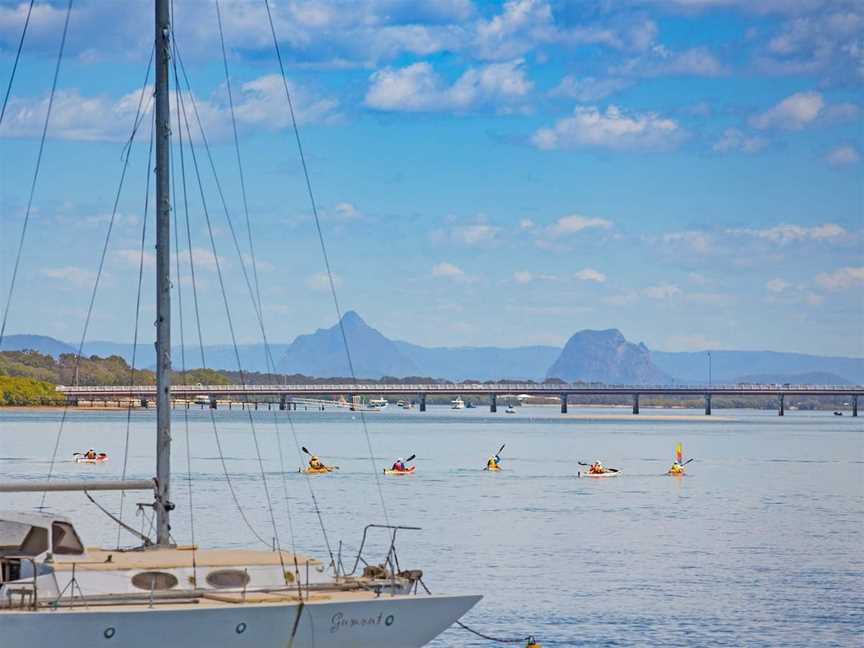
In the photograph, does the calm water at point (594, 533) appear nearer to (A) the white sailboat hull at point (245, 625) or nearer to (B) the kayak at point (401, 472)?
(B) the kayak at point (401, 472)

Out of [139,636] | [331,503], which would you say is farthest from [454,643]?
[331,503]

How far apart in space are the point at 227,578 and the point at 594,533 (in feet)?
137

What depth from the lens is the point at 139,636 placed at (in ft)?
97.8

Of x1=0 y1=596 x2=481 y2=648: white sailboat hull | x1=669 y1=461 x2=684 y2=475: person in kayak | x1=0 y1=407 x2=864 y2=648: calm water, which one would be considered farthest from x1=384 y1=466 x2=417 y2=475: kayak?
x1=0 y1=596 x2=481 y2=648: white sailboat hull

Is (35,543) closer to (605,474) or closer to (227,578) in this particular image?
(227,578)

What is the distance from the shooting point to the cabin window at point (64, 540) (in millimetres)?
32219

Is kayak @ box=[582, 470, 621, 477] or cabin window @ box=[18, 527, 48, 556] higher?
cabin window @ box=[18, 527, 48, 556]

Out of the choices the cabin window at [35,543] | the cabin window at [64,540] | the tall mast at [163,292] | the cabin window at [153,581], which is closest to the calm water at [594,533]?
the tall mast at [163,292]

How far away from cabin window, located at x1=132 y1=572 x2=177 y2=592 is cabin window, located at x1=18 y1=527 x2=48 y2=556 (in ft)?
6.32

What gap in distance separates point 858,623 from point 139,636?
2429 centimetres

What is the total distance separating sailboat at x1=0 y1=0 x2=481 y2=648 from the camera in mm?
29641

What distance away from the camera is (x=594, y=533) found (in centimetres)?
7219

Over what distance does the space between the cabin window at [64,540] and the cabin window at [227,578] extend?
2.61m

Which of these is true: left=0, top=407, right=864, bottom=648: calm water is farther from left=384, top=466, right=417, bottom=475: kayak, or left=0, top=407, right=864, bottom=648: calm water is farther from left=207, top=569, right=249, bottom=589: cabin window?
left=207, top=569, right=249, bottom=589: cabin window
